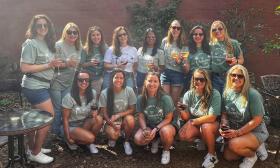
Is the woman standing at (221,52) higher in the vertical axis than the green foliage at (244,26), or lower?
lower

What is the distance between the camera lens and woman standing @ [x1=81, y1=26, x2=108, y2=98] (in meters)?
5.92

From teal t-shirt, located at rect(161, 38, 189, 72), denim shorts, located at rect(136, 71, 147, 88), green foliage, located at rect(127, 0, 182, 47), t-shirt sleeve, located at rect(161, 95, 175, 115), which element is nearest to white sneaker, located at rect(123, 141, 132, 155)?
t-shirt sleeve, located at rect(161, 95, 175, 115)

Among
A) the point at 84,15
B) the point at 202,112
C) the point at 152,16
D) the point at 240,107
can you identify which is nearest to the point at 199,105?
the point at 202,112

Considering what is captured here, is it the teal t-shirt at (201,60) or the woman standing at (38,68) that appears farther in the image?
the teal t-shirt at (201,60)

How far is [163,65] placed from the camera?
241 inches

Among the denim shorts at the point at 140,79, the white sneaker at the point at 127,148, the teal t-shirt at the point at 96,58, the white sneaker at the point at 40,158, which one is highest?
the teal t-shirt at the point at 96,58

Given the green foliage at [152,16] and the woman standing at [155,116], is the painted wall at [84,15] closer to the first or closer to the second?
the green foliage at [152,16]

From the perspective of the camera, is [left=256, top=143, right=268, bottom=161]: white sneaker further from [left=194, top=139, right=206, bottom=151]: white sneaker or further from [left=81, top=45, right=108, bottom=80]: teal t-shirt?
[left=81, top=45, right=108, bottom=80]: teal t-shirt

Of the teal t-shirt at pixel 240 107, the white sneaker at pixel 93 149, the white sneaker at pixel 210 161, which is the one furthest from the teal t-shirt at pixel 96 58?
the white sneaker at pixel 210 161

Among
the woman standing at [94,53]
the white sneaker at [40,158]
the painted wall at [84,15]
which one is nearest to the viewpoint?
the white sneaker at [40,158]

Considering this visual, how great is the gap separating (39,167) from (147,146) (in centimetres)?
167

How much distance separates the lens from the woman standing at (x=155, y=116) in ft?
17.1

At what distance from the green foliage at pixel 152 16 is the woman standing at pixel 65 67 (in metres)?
3.36

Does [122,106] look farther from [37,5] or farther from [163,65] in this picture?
[37,5]
